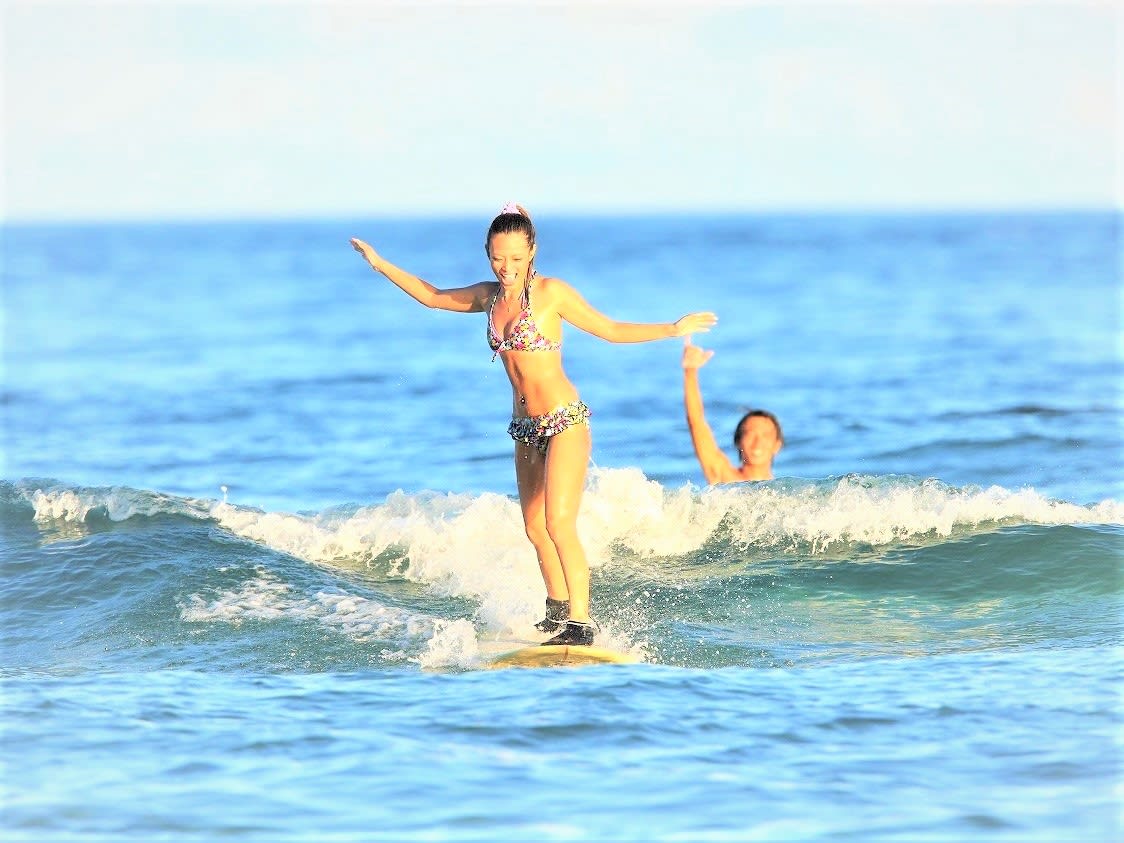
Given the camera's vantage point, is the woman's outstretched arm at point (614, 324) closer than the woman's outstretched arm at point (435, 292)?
Yes

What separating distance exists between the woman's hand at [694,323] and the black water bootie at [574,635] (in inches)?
59.7

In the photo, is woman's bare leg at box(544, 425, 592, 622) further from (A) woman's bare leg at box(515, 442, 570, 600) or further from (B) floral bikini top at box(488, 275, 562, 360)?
(B) floral bikini top at box(488, 275, 562, 360)

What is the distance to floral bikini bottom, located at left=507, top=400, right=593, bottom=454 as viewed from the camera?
273 inches

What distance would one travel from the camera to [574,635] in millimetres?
7031

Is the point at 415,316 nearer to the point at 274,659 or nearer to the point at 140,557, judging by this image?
the point at 140,557

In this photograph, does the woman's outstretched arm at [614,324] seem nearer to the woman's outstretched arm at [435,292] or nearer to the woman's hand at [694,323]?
the woman's hand at [694,323]

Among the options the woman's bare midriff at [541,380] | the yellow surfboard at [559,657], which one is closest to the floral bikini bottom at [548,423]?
the woman's bare midriff at [541,380]

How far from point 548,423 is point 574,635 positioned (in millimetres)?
1056

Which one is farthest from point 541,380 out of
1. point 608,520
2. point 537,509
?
point 608,520

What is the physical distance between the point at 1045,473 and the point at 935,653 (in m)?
6.77

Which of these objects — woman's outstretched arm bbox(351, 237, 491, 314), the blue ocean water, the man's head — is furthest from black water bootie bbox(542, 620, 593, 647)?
the man's head

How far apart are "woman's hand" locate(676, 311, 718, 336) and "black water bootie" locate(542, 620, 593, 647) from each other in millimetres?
1516

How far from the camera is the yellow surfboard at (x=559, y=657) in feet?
22.3

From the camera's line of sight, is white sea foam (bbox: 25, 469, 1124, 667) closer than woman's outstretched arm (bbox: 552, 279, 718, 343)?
No
